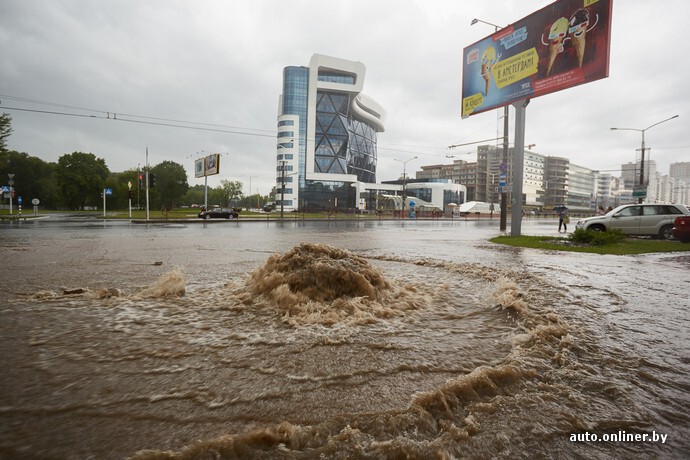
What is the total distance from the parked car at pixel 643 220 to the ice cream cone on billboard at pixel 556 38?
692 centimetres

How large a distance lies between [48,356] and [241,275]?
12.1 ft

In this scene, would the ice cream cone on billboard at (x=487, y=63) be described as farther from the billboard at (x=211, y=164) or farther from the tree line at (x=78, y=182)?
the tree line at (x=78, y=182)

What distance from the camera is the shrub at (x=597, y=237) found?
12.1 metres

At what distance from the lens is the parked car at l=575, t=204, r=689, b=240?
Result: 14.5m

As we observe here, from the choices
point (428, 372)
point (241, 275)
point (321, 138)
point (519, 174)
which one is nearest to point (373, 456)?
point (428, 372)

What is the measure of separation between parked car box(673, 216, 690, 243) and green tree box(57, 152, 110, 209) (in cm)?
8628

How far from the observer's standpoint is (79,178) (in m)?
68.9

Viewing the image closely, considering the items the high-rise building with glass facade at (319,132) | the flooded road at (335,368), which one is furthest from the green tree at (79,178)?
the flooded road at (335,368)

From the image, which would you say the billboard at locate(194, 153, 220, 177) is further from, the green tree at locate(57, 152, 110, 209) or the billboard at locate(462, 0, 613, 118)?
the billboard at locate(462, 0, 613, 118)

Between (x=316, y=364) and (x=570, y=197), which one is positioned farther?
(x=570, y=197)

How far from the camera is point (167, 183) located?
241 ft

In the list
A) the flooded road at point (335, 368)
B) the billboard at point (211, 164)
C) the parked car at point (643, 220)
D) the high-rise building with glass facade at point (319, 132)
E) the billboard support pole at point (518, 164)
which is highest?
the high-rise building with glass facade at point (319, 132)

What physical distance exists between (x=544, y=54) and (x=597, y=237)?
28.9 feet

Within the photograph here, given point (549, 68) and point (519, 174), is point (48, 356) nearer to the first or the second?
point (519, 174)
